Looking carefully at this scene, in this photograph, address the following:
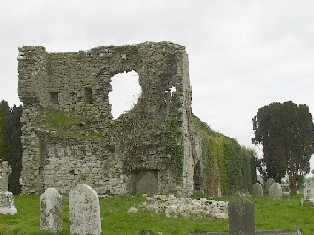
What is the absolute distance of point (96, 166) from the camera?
29.9 meters

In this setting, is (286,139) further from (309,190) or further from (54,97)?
(309,190)

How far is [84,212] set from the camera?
1662 centimetres

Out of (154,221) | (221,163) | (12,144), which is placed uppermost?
(12,144)

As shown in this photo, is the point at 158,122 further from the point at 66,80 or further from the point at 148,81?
the point at 66,80

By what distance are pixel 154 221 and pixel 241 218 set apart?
18.0 feet

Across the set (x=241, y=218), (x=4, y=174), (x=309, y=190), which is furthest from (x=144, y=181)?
(x=241, y=218)

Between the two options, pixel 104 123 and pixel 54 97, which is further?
pixel 54 97

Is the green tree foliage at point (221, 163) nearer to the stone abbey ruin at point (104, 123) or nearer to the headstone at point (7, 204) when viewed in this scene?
the stone abbey ruin at point (104, 123)

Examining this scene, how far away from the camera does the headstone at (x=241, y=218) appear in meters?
14.1

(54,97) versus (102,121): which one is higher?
(54,97)

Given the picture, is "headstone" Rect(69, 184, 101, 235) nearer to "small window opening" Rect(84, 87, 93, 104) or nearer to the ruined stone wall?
the ruined stone wall

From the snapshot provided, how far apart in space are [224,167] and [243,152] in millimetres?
7189

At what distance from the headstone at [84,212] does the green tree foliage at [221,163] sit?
668 inches

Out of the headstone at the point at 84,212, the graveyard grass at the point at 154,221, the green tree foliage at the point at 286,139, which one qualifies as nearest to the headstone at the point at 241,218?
the graveyard grass at the point at 154,221
